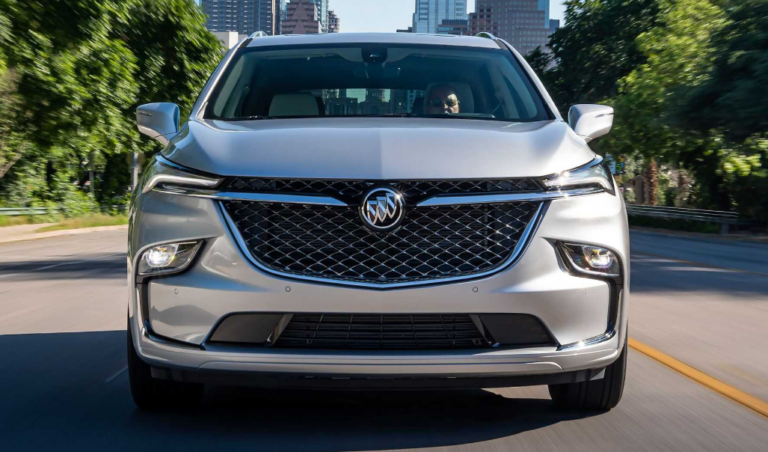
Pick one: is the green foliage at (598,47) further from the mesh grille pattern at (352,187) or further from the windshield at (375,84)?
the mesh grille pattern at (352,187)

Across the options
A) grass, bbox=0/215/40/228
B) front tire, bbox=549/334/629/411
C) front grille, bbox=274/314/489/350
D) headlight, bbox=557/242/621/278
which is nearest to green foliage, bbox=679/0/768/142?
grass, bbox=0/215/40/228

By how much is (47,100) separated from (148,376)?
56.2 feet

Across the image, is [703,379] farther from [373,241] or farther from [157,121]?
[157,121]

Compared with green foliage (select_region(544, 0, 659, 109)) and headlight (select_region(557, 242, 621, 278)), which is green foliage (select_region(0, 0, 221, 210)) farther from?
green foliage (select_region(544, 0, 659, 109))

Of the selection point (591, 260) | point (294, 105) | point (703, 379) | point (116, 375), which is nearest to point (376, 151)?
point (591, 260)

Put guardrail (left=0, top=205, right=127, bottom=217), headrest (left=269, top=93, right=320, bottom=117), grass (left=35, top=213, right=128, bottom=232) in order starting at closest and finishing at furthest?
headrest (left=269, top=93, right=320, bottom=117), grass (left=35, top=213, right=128, bottom=232), guardrail (left=0, top=205, right=127, bottom=217)

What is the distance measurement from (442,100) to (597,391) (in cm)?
178

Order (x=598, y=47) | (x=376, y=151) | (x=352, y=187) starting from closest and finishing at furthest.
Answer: (x=352, y=187) < (x=376, y=151) < (x=598, y=47)

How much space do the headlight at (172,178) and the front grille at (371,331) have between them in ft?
2.11

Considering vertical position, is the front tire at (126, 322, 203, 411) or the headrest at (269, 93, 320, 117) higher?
the headrest at (269, 93, 320, 117)

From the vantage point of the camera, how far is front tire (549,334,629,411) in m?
4.58

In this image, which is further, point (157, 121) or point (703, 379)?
point (703, 379)

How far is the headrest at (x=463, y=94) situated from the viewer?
560 centimetres

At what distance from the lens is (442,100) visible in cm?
553
